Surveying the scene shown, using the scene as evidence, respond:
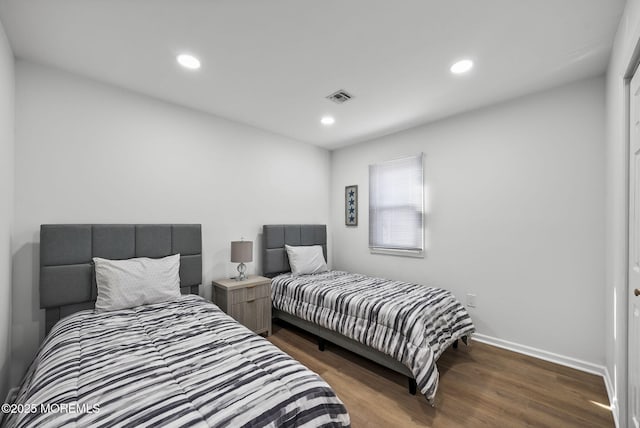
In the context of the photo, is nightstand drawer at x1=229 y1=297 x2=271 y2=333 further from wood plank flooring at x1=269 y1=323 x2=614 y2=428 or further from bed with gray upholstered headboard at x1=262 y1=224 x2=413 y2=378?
wood plank flooring at x1=269 y1=323 x2=614 y2=428

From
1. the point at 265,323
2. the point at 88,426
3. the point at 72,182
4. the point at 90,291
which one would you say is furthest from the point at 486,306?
the point at 72,182

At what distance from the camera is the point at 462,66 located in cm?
216

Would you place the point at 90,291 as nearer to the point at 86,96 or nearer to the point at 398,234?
the point at 86,96

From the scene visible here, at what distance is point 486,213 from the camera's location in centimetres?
288

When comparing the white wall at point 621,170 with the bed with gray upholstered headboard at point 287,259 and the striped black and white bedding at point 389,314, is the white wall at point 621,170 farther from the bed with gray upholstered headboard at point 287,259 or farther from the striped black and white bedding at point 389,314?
the bed with gray upholstered headboard at point 287,259

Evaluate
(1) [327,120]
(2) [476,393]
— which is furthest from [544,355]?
(1) [327,120]

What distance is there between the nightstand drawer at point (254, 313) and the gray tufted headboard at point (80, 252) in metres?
0.90

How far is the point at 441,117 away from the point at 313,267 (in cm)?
246

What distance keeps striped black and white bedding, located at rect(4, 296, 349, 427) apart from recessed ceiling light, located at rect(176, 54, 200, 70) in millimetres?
1965

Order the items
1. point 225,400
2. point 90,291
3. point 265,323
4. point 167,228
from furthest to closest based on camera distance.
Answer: point 265,323, point 167,228, point 90,291, point 225,400

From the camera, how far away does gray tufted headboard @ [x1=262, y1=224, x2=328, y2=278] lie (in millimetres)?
3518

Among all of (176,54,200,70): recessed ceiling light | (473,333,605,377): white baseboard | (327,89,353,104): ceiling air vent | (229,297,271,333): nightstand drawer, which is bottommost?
(473,333,605,377): white baseboard

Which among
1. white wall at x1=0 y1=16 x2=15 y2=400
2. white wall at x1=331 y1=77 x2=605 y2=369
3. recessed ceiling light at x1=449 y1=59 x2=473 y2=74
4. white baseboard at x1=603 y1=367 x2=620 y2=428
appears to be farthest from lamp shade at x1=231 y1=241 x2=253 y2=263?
white baseboard at x1=603 y1=367 x2=620 y2=428

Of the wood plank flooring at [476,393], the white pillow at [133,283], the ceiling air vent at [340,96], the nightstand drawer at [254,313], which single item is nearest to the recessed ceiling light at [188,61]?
the ceiling air vent at [340,96]
